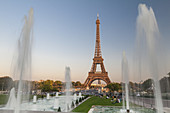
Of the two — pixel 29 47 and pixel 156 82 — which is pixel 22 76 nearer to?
pixel 29 47

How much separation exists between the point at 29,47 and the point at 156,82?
686 centimetres

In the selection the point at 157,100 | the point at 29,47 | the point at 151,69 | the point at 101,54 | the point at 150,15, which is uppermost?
the point at 101,54

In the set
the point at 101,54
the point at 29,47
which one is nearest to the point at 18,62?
the point at 29,47

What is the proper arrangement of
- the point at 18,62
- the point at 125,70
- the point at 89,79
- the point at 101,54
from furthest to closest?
the point at 101,54 < the point at 89,79 < the point at 125,70 < the point at 18,62

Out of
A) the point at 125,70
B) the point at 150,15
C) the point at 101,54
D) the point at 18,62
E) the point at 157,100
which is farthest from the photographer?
the point at 101,54

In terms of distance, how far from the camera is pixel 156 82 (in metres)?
6.52

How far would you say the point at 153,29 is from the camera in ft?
25.0

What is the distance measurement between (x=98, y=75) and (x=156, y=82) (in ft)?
168

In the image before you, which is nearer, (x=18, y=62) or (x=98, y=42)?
(x=18, y=62)

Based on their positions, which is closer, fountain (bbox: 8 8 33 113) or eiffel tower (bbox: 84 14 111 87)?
fountain (bbox: 8 8 33 113)

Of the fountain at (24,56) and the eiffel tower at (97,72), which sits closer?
the fountain at (24,56)

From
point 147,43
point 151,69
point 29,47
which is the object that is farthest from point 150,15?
point 29,47

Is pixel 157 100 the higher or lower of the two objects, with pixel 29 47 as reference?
lower

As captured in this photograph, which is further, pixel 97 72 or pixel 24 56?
pixel 97 72
